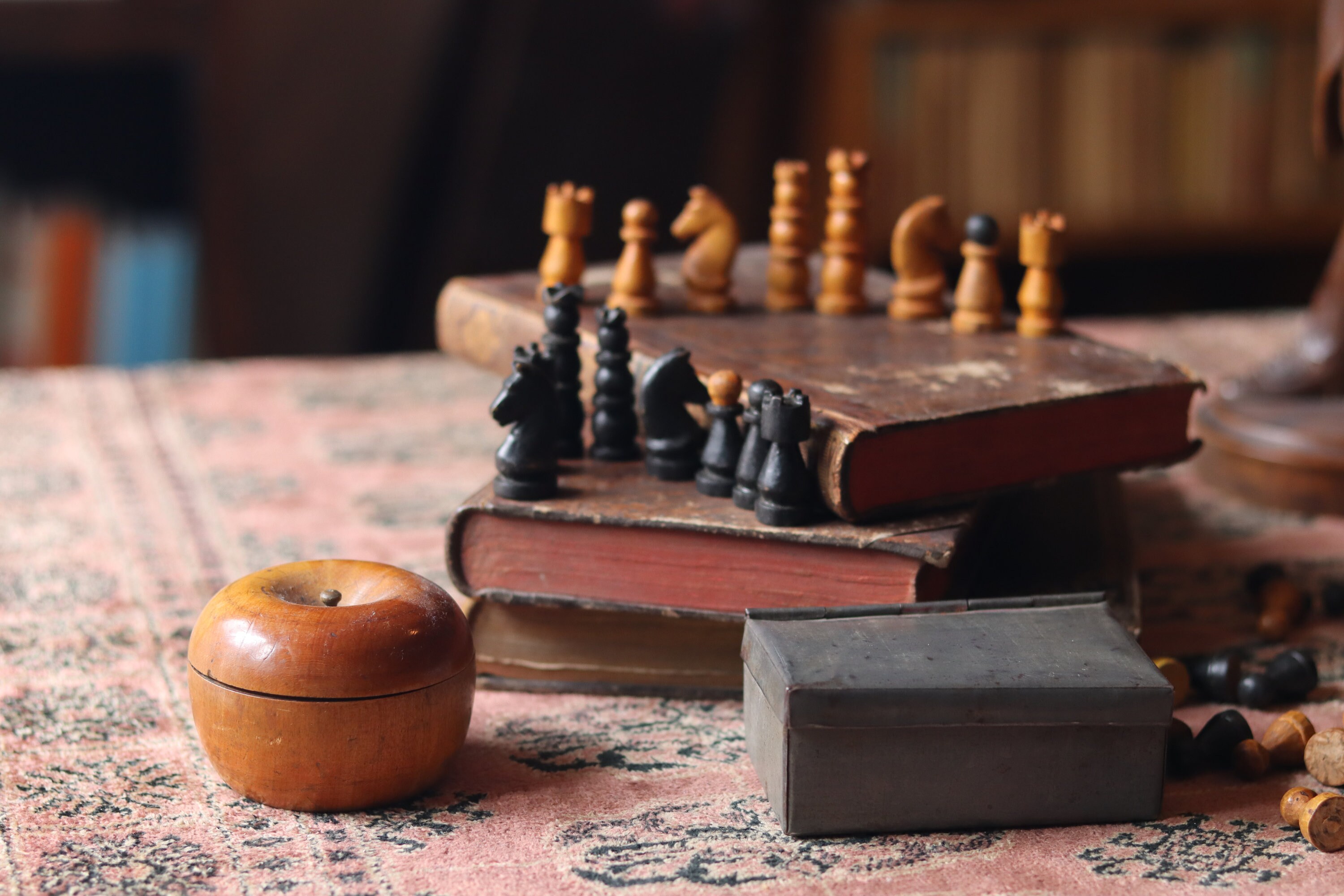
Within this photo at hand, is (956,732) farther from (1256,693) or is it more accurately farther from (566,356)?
(566,356)

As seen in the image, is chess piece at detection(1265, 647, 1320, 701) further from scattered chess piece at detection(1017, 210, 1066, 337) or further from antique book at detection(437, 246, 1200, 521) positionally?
scattered chess piece at detection(1017, 210, 1066, 337)

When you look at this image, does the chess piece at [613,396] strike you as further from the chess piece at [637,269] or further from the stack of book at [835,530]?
the chess piece at [637,269]

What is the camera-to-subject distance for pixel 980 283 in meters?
1.40

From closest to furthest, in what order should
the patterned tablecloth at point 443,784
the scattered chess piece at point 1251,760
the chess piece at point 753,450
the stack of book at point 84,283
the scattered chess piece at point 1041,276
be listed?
the patterned tablecloth at point 443,784, the scattered chess piece at point 1251,760, the chess piece at point 753,450, the scattered chess piece at point 1041,276, the stack of book at point 84,283

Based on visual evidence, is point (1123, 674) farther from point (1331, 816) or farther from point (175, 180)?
point (175, 180)

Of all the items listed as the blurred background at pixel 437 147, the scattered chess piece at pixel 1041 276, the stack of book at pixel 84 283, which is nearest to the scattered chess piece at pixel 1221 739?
the scattered chess piece at pixel 1041 276

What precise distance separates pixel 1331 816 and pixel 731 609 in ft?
1.37

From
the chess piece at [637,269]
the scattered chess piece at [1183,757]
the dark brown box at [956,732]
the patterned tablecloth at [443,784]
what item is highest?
the chess piece at [637,269]

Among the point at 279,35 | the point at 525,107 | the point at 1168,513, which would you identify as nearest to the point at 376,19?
the point at 279,35

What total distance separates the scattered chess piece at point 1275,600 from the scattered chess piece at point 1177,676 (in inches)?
6.9

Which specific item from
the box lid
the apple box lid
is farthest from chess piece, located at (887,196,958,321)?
the apple box lid

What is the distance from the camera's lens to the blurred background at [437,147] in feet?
10.8

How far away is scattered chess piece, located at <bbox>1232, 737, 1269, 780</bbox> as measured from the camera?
955mm

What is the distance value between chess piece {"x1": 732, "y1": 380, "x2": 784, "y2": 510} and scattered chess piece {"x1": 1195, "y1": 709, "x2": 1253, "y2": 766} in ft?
1.14
